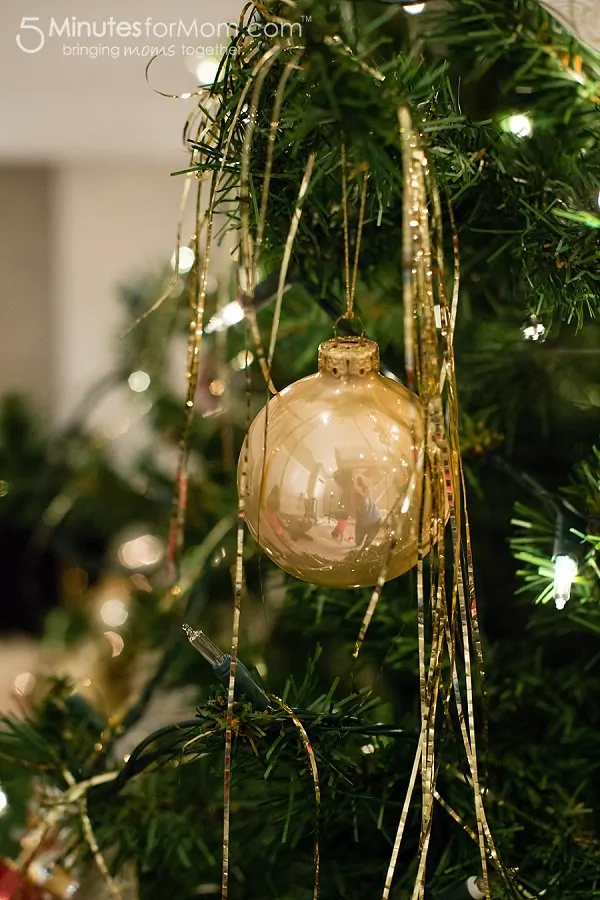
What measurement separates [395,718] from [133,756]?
0.64 ft

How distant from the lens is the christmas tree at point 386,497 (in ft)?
1.14

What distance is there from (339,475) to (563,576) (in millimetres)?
164

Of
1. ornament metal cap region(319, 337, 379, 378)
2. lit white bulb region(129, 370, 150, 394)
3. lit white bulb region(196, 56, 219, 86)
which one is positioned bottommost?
lit white bulb region(129, 370, 150, 394)

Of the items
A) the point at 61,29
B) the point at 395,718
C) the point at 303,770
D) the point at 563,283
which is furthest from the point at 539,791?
the point at 61,29

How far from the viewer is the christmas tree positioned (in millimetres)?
348

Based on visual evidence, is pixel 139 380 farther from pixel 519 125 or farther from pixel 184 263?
pixel 519 125

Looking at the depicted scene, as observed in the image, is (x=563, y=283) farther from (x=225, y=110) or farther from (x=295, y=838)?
(x=295, y=838)

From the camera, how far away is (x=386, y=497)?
0.35 meters

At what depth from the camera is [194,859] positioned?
59cm

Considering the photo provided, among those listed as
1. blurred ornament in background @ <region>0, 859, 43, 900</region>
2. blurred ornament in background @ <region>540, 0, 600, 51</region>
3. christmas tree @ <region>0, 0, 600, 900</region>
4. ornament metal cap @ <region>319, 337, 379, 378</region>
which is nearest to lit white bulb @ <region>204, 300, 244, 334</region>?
christmas tree @ <region>0, 0, 600, 900</region>

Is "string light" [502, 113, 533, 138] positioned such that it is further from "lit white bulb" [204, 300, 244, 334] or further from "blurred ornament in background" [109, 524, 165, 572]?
"blurred ornament in background" [109, 524, 165, 572]

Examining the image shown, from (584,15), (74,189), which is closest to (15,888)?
(584,15)

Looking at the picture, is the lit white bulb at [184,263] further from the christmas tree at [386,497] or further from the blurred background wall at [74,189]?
the blurred background wall at [74,189]

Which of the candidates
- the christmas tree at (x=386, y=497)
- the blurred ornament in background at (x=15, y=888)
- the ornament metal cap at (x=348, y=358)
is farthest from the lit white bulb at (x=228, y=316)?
the blurred ornament in background at (x=15, y=888)
